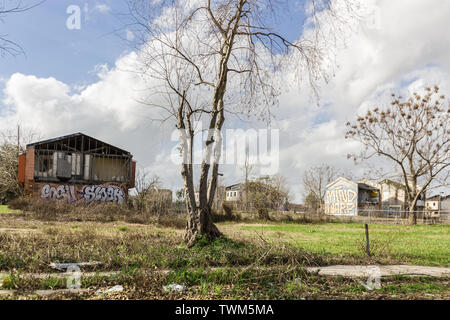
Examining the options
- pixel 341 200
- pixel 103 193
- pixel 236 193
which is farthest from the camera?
pixel 341 200

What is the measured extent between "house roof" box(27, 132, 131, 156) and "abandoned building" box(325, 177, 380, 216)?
3058cm

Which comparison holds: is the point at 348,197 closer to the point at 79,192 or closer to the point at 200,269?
the point at 79,192

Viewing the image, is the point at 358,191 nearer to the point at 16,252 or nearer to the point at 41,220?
the point at 41,220

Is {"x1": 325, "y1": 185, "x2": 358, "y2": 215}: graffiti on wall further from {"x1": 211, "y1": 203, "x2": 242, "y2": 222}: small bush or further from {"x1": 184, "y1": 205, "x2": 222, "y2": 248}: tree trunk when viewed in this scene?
{"x1": 184, "y1": 205, "x2": 222, "y2": 248}: tree trunk

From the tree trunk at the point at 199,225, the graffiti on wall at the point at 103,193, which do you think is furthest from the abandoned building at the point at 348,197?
the tree trunk at the point at 199,225

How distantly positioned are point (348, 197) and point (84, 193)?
34.9 m

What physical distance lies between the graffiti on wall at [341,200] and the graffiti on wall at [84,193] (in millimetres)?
30749

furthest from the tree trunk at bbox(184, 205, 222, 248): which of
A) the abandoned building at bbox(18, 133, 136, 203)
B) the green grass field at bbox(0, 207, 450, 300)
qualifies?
the abandoned building at bbox(18, 133, 136, 203)

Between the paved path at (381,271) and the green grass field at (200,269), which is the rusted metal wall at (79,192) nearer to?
the green grass field at (200,269)

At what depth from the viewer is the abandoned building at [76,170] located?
3431 centimetres

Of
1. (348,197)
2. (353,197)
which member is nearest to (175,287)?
(353,197)

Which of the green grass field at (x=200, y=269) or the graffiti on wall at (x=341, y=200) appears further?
the graffiti on wall at (x=341, y=200)

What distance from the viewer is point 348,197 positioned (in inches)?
2044
